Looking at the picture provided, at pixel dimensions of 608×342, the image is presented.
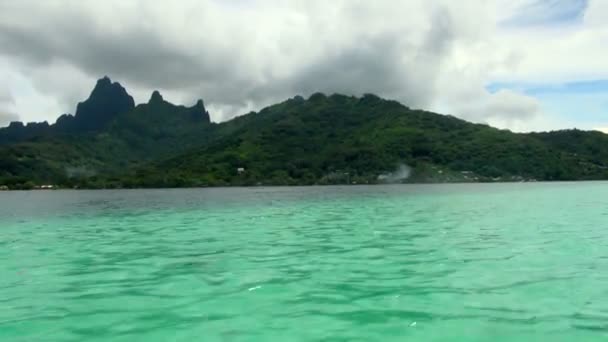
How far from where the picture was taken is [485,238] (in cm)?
2559

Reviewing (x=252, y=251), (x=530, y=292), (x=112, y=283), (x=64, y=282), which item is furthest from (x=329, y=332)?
(x=252, y=251)

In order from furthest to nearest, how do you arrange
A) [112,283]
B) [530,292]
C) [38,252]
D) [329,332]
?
[38,252], [112,283], [530,292], [329,332]

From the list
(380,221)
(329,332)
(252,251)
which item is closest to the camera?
(329,332)

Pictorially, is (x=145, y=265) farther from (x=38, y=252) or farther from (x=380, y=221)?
(x=380, y=221)

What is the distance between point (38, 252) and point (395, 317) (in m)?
20.3

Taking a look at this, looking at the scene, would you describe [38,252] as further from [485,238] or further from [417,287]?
[485,238]

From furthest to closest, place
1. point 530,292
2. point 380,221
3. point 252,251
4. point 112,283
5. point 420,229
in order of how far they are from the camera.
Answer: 1. point 380,221
2. point 420,229
3. point 252,251
4. point 112,283
5. point 530,292

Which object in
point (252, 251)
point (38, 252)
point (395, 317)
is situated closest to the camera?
point (395, 317)

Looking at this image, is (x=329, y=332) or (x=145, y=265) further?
(x=145, y=265)

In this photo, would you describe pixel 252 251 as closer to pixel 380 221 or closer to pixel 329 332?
pixel 329 332

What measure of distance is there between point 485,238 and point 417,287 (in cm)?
1244

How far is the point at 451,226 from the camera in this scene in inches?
1268

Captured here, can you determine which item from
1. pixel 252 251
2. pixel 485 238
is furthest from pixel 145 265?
pixel 485 238

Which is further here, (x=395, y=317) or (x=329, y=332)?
(x=395, y=317)
